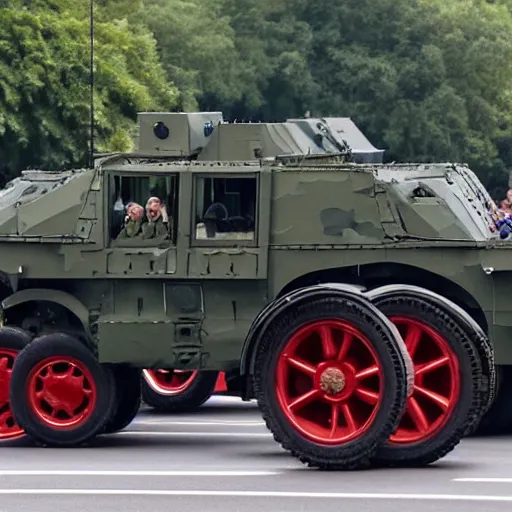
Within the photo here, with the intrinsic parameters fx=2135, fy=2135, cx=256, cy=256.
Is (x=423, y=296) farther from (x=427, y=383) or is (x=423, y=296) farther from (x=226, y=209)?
(x=226, y=209)

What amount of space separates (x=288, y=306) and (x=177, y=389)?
236 inches

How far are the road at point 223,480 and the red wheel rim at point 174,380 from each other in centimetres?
288

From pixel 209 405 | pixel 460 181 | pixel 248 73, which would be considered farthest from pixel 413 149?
pixel 460 181

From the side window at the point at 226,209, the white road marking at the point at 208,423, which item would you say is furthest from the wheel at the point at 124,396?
the white road marking at the point at 208,423

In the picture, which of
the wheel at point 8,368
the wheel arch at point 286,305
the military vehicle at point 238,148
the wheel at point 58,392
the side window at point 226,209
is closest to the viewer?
the wheel arch at point 286,305

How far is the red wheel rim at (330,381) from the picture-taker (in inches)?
595

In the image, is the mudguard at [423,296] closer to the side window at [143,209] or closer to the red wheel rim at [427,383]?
the red wheel rim at [427,383]

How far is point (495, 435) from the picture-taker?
18.5 metres

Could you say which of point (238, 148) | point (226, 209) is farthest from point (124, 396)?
point (238, 148)

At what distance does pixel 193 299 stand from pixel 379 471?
2.34 metres

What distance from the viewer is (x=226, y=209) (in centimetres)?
1639

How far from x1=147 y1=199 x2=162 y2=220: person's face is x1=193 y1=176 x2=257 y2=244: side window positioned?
0.30m

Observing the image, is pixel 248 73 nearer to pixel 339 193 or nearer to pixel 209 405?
pixel 209 405

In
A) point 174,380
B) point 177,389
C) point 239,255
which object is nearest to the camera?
point 239,255
